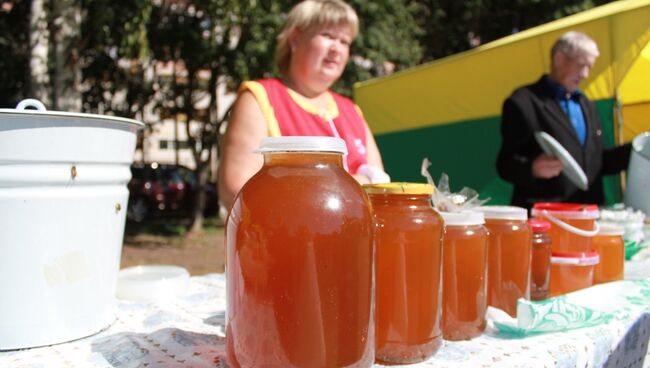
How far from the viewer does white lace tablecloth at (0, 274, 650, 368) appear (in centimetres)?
78

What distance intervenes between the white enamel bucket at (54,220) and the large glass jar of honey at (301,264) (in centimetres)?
32

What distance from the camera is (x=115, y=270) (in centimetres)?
92

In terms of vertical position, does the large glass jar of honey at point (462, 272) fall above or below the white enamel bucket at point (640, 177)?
below

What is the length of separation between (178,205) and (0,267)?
10.7m

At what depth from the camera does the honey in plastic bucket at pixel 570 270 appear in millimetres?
1143

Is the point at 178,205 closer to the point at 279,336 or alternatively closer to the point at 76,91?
the point at 76,91

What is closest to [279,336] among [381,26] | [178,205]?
[381,26]

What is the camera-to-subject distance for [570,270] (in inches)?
45.3

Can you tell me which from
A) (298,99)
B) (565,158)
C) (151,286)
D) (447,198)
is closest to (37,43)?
(298,99)

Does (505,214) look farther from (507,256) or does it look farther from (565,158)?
(565,158)

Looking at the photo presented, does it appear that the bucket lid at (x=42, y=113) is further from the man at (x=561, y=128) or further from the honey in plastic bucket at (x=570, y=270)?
the man at (x=561, y=128)

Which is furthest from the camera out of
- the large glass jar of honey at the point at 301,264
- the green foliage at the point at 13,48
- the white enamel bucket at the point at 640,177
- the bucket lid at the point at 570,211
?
the green foliage at the point at 13,48

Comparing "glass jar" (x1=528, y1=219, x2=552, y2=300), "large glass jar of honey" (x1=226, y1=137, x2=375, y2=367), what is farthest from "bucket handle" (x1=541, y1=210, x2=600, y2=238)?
"large glass jar of honey" (x1=226, y1=137, x2=375, y2=367)

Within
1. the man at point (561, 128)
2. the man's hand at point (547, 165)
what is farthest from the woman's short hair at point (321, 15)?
the man at point (561, 128)
